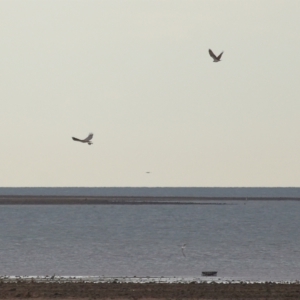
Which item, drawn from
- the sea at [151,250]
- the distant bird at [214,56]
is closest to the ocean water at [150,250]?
the sea at [151,250]

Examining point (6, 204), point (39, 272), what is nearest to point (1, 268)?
point (39, 272)

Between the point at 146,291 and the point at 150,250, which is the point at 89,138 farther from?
the point at 150,250

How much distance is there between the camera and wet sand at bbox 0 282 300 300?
1212 inches

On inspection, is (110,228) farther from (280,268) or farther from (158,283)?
(158,283)

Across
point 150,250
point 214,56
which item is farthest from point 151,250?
point 214,56

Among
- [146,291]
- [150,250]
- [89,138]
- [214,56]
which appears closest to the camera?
[146,291]

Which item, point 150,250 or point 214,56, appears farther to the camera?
point 150,250

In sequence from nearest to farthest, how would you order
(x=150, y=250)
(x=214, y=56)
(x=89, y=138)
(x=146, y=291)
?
(x=146, y=291) < (x=89, y=138) < (x=214, y=56) < (x=150, y=250)

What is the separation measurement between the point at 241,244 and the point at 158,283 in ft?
114

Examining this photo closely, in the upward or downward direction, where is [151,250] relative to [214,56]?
downward

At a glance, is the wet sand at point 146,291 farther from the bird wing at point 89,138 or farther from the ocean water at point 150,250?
the ocean water at point 150,250

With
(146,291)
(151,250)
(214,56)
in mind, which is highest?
(214,56)

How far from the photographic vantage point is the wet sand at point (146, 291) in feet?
101

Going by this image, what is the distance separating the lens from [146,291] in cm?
3212
